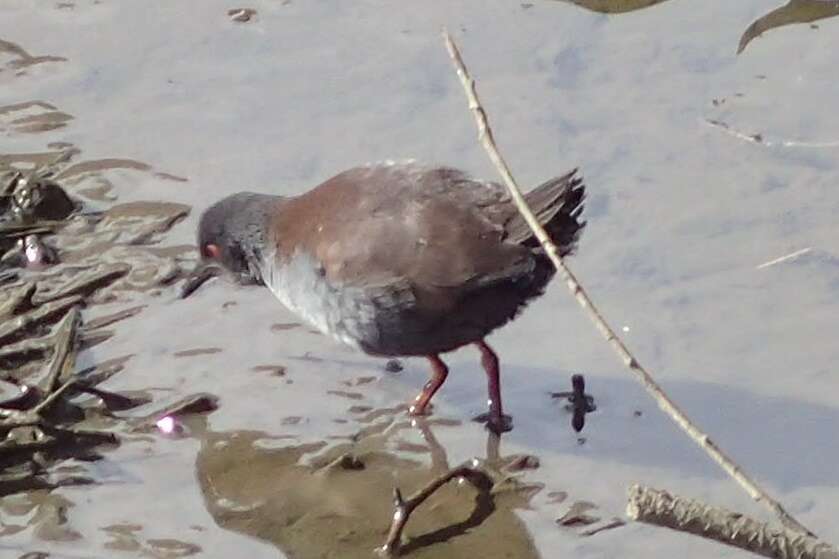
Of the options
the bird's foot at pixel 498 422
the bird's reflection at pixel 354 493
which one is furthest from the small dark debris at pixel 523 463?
the bird's foot at pixel 498 422

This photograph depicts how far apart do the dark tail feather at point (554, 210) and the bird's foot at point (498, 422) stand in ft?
2.01

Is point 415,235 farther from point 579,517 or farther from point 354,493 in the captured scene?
point 579,517

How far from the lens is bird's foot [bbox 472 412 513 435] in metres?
5.11

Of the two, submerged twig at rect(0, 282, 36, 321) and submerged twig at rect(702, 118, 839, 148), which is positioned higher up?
submerged twig at rect(702, 118, 839, 148)

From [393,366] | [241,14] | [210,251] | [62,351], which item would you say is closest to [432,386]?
[393,366]

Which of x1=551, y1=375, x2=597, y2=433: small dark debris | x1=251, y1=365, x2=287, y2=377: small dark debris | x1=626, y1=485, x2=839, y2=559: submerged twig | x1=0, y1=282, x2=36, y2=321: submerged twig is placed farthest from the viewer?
x1=0, y1=282, x2=36, y2=321: submerged twig

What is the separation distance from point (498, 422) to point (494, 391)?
100 mm

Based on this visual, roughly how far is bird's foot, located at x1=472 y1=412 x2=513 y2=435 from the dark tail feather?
0.61 m

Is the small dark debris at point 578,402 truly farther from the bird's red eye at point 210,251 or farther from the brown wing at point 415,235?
the bird's red eye at point 210,251

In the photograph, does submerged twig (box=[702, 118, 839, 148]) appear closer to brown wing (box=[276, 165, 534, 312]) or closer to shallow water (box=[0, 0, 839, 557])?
shallow water (box=[0, 0, 839, 557])

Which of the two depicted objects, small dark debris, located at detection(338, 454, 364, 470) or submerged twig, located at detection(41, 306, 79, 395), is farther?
submerged twig, located at detection(41, 306, 79, 395)

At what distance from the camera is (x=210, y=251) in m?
5.59

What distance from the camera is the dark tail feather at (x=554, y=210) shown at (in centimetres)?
473

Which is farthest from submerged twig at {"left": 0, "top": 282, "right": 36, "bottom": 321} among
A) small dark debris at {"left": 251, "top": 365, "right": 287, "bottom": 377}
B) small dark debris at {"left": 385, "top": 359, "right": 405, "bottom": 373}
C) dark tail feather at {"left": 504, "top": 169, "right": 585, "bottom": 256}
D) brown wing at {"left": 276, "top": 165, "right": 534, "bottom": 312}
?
dark tail feather at {"left": 504, "top": 169, "right": 585, "bottom": 256}
